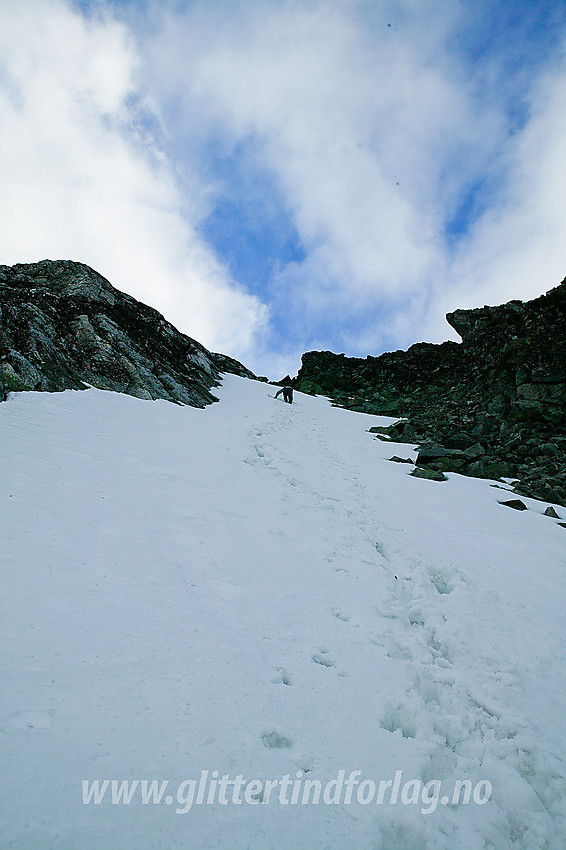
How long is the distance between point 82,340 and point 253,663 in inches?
645

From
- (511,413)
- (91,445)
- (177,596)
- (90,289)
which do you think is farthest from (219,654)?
(511,413)

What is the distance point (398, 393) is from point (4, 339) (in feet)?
145

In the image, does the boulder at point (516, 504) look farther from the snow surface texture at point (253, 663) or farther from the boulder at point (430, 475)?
the snow surface texture at point (253, 663)

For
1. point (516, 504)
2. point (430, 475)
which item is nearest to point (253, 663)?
point (516, 504)

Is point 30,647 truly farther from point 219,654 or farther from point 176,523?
point 176,523

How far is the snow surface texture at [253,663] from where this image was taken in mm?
2418

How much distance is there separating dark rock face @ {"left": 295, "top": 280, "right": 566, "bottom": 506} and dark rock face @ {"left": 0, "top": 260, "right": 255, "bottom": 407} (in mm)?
13435

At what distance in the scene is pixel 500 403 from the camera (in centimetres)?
2700

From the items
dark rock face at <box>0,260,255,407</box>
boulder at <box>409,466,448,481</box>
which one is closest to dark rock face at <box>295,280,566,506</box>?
boulder at <box>409,466,448,481</box>

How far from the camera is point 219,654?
3.60 meters

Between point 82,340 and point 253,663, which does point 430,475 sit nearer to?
point 253,663

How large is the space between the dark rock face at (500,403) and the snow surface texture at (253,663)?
9.00 m

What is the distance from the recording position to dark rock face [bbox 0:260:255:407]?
11.9 metres

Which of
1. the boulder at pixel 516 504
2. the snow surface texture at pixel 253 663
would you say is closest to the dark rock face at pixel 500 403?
the boulder at pixel 516 504
